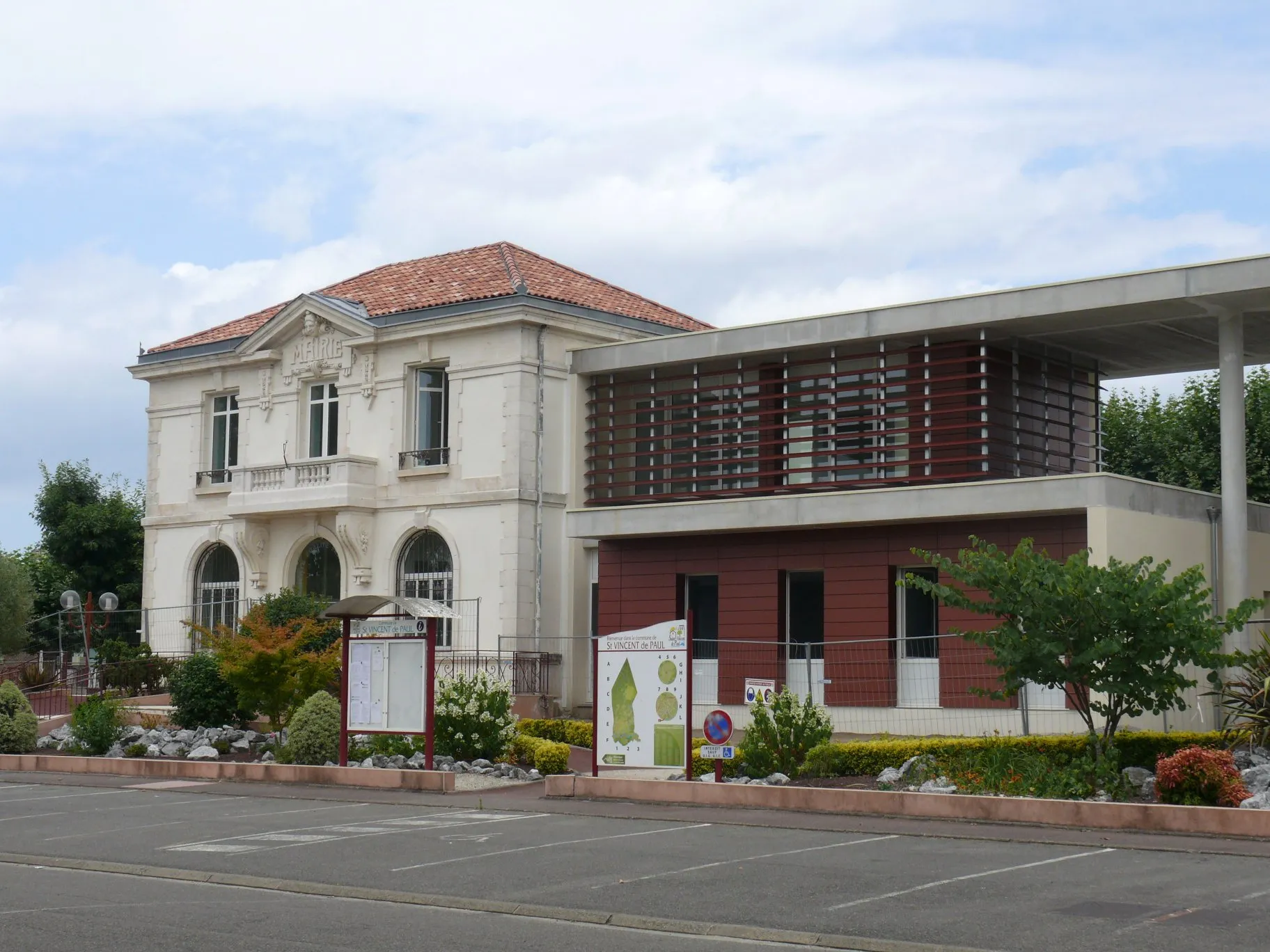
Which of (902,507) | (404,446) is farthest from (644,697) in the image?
(404,446)

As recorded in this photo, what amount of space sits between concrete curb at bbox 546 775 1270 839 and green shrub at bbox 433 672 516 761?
335 cm

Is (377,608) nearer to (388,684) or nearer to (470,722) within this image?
(388,684)

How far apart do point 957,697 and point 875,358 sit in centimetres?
655

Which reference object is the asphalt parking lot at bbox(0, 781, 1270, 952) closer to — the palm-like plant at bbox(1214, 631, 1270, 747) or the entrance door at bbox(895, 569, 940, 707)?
the palm-like plant at bbox(1214, 631, 1270, 747)

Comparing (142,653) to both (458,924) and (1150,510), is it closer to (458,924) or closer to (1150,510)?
(1150,510)

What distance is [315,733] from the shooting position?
23.9 metres

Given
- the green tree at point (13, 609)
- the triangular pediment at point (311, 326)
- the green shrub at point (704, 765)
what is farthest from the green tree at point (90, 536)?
the green shrub at point (704, 765)

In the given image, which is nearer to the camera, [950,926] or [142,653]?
[950,926]

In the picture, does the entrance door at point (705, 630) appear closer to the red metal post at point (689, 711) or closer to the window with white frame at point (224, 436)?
the red metal post at point (689, 711)

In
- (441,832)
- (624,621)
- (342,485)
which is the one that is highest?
(342,485)

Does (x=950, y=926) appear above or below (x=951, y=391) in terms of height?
below

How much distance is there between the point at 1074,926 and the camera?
10727mm

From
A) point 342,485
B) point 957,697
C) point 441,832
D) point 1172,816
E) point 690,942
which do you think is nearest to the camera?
point 690,942

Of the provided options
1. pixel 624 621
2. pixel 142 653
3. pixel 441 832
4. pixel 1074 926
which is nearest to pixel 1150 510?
pixel 624 621
